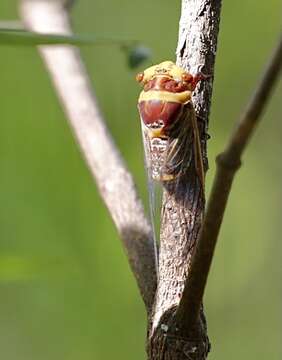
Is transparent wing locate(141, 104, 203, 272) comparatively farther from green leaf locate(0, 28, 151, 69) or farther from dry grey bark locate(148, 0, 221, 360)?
green leaf locate(0, 28, 151, 69)

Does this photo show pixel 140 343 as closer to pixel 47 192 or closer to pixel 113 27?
pixel 47 192

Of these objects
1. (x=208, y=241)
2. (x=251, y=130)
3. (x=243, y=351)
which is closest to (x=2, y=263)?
(x=208, y=241)

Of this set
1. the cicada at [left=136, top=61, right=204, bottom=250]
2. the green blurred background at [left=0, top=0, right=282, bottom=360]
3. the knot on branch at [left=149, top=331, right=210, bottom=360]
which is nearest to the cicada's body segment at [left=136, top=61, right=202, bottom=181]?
the cicada at [left=136, top=61, right=204, bottom=250]

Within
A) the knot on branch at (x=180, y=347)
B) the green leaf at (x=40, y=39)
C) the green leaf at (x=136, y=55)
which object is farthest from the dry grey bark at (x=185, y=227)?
the green leaf at (x=136, y=55)

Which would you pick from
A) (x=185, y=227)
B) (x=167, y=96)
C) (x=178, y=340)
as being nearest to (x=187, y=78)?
(x=167, y=96)

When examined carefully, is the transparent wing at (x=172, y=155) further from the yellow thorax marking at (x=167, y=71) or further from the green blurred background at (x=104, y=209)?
the green blurred background at (x=104, y=209)

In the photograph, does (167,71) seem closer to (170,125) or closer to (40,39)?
(170,125)
